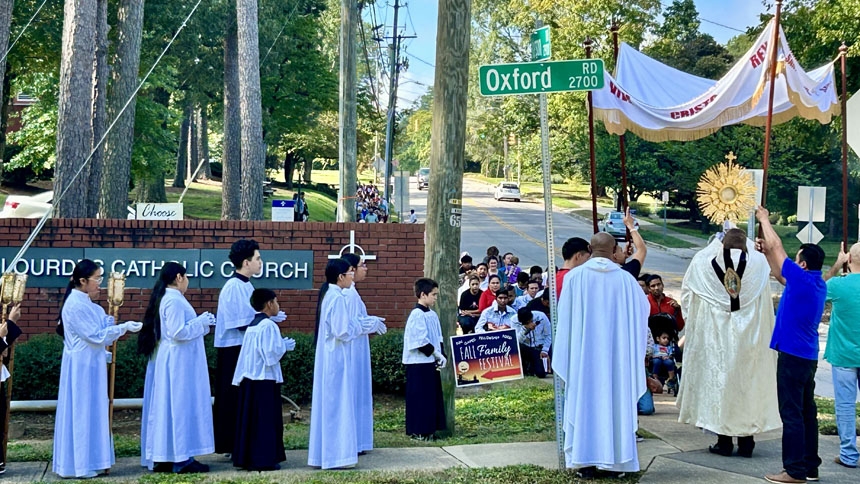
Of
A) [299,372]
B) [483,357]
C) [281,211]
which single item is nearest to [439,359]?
[483,357]

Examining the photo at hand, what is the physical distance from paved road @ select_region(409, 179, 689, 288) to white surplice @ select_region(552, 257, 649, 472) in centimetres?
2448

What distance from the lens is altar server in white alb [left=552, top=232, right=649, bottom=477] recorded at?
780cm

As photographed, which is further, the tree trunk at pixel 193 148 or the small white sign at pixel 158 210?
the tree trunk at pixel 193 148

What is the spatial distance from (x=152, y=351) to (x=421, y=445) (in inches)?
107

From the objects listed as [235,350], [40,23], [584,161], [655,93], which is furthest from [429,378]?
[584,161]

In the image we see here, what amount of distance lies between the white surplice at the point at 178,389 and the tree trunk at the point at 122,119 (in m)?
10.1

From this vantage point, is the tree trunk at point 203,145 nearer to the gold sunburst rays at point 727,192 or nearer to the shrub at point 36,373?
the shrub at point 36,373

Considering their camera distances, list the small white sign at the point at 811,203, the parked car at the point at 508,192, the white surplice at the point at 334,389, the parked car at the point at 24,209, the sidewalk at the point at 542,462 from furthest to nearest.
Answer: the parked car at the point at 508,192 → the small white sign at the point at 811,203 → the parked car at the point at 24,209 → the white surplice at the point at 334,389 → the sidewalk at the point at 542,462

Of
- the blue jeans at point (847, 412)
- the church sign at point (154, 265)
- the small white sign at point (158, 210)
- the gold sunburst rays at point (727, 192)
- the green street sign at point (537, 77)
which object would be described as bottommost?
the blue jeans at point (847, 412)

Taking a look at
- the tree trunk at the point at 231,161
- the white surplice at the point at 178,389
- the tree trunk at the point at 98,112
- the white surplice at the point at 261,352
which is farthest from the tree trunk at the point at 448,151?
the tree trunk at the point at 231,161

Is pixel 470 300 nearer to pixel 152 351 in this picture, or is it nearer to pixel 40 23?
pixel 152 351

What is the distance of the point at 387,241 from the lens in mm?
13391

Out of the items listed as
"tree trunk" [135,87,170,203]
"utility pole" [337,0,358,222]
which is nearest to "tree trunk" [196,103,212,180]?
"tree trunk" [135,87,170,203]

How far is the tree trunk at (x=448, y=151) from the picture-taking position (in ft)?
32.8
